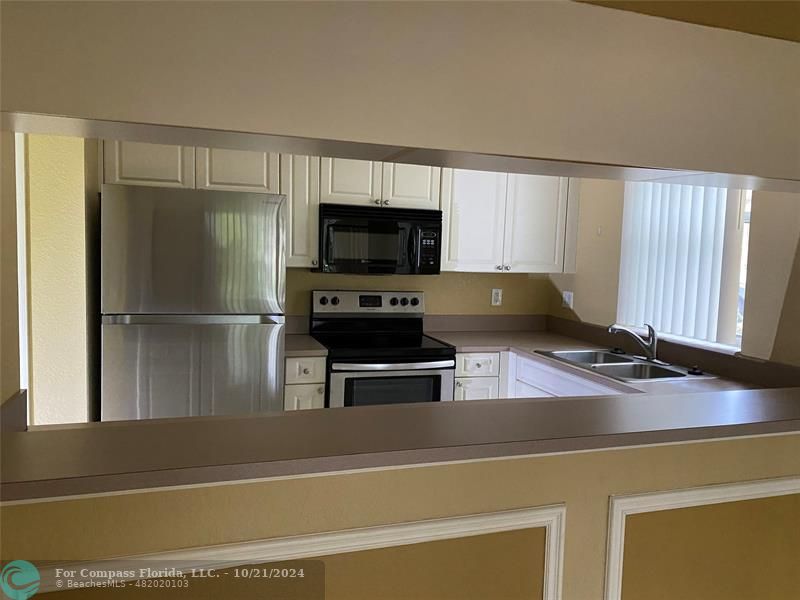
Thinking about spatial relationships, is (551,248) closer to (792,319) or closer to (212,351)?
(792,319)

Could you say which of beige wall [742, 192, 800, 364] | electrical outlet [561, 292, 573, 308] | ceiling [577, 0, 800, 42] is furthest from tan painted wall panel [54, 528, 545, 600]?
electrical outlet [561, 292, 573, 308]

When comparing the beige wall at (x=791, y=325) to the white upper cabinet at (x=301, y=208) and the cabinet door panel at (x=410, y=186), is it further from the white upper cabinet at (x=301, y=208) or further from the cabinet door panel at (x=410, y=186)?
the white upper cabinet at (x=301, y=208)

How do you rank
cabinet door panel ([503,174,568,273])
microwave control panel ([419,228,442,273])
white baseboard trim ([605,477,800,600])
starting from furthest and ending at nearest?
1. cabinet door panel ([503,174,568,273])
2. microwave control panel ([419,228,442,273])
3. white baseboard trim ([605,477,800,600])

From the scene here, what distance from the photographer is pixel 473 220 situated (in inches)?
145

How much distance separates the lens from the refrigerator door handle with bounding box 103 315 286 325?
2.71m

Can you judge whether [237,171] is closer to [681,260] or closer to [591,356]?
[591,356]

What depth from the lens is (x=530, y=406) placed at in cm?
148

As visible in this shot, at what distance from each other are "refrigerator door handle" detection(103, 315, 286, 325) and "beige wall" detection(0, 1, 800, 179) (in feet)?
6.22

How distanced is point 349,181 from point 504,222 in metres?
1.00

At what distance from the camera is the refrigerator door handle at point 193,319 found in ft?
8.90

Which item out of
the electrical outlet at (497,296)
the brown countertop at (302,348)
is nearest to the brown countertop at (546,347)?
the electrical outlet at (497,296)

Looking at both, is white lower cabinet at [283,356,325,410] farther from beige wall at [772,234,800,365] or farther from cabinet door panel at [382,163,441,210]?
beige wall at [772,234,800,365]

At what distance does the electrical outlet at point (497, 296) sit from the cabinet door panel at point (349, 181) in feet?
3.75

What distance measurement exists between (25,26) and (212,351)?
204 centimetres
